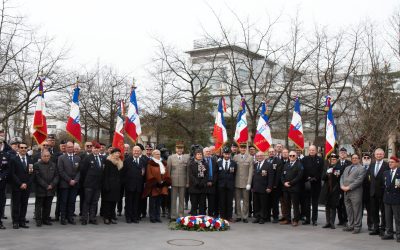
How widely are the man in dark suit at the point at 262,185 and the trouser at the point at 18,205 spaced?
5.82m

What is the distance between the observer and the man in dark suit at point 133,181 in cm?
1164

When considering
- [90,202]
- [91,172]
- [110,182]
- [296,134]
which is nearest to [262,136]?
[296,134]

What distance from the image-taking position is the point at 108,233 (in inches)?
387

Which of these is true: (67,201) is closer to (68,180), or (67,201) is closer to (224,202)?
(68,180)

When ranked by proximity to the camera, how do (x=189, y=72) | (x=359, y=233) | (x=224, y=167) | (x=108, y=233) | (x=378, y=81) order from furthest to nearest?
→ (x=189, y=72), (x=378, y=81), (x=224, y=167), (x=359, y=233), (x=108, y=233)

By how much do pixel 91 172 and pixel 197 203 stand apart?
2.89 meters

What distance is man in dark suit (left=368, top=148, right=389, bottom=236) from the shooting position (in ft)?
33.8

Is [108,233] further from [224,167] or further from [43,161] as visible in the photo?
[224,167]

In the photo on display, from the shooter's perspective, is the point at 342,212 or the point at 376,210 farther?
the point at 342,212

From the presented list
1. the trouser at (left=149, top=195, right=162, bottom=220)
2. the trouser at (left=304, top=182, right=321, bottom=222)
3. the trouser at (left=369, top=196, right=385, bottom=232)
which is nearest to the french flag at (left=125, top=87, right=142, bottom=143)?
the trouser at (left=149, top=195, right=162, bottom=220)

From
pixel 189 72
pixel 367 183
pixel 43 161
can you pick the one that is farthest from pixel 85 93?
pixel 367 183

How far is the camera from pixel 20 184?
10234 mm

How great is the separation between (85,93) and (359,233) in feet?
79.5

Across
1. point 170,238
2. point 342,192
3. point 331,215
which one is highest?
point 342,192
